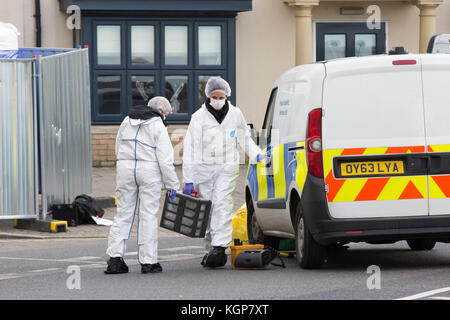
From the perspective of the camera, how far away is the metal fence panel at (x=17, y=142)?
1556 centimetres

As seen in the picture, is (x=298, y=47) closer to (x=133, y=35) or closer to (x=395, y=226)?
(x=133, y=35)

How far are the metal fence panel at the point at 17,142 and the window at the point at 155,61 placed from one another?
9892 mm

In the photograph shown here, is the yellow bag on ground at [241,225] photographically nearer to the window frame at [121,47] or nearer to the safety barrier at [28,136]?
the safety barrier at [28,136]

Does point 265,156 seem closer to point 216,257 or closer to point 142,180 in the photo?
point 216,257

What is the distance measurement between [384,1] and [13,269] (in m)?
17.2

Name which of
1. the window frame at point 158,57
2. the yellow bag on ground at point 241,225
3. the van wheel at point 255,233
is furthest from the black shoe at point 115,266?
the window frame at point 158,57

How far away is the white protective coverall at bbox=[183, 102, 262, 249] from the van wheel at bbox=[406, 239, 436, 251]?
236 cm

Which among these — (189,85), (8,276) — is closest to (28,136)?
(8,276)

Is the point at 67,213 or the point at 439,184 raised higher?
the point at 439,184

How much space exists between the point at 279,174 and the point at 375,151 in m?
1.40

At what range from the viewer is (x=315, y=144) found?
34.6ft

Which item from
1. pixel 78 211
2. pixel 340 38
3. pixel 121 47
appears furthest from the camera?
pixel 340 38

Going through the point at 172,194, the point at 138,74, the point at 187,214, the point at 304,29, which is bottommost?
the point at 187,214
